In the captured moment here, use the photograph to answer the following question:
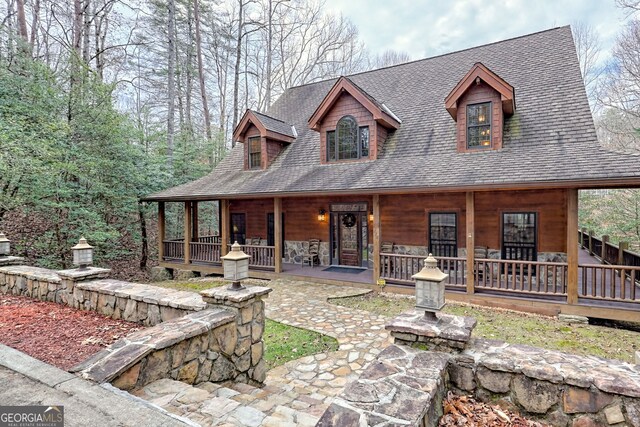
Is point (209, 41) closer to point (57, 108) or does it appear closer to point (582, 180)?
point (57, 108)

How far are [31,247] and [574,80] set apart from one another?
55.2 feet

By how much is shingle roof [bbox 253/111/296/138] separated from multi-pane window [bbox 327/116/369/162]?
2549 mm

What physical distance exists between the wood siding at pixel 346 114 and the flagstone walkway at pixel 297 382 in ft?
16.0

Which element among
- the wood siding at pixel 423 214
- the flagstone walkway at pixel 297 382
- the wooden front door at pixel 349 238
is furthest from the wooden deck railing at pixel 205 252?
the wooden front door at pixel 349 238

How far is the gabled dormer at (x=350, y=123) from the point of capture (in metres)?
9.90

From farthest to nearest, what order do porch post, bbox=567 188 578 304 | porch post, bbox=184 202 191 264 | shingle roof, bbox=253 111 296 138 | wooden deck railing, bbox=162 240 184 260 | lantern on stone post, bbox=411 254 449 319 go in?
wooden deck railing, bbox=162 240 184 260
shingle roof, bbox=253 111 296 138
porch post, bbox=184 202 191 264
porch post, bbox=567 188 578 304
lantern on stone post, bbox=411 254 449 319

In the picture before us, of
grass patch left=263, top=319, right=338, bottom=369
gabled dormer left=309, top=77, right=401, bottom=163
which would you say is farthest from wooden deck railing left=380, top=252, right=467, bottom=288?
grass patch left=263, top=319, right=338, bottom=369

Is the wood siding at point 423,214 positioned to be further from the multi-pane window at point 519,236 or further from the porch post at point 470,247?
the porch post at point 470,247

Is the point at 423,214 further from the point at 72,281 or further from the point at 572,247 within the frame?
the point at 72,281

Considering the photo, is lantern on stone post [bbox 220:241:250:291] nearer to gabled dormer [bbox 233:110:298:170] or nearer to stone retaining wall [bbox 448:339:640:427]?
stone retaining wall [bbox 448:339:640:427]

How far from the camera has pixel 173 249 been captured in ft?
40.0

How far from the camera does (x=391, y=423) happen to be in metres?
1.89

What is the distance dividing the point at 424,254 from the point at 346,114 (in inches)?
207

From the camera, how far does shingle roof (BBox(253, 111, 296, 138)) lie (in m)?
11.9
